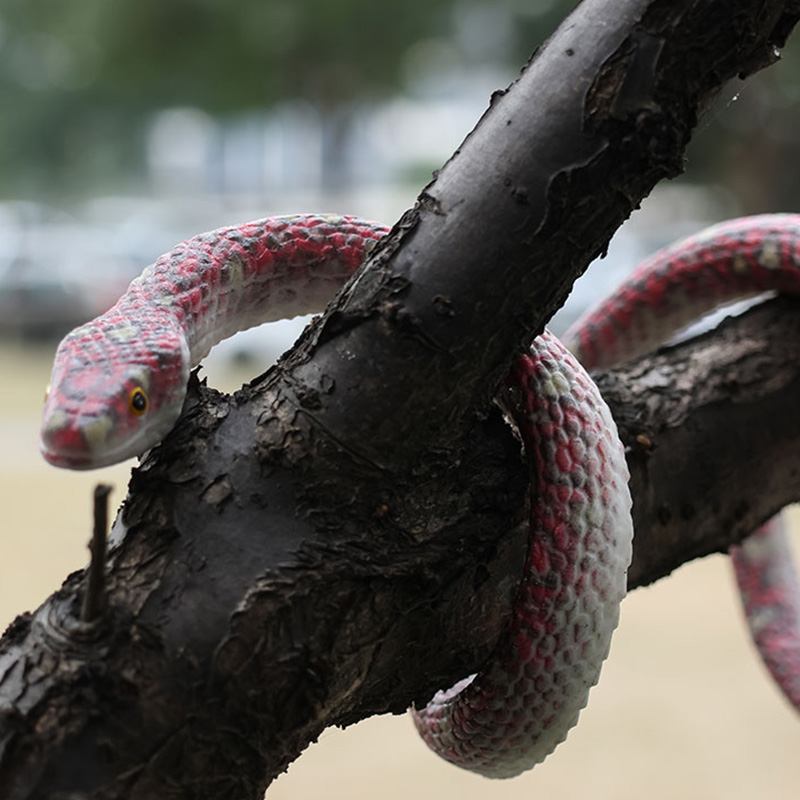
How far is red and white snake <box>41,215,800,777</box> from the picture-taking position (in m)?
0.65

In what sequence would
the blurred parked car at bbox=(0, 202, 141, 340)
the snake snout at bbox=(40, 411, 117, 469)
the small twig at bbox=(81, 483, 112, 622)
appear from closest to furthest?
the small twig at bbox=(81, 483, 112, 622) < the snake snout at bbox=(40, 411, 117, 469) < the blurred parked car at bbox=(0, 202, 141, 340)

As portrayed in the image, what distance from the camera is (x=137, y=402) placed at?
0.64m

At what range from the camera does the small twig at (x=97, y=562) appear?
0.48 metres

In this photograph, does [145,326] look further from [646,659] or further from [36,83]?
[36,83]

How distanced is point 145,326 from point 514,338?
279 mm

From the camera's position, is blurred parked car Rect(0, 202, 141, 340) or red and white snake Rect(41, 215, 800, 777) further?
blurred parked car Rect(0, 202, 141, 340)

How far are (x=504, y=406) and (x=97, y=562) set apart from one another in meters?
0.34

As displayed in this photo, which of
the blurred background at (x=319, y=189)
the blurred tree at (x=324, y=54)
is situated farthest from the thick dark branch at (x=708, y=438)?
the blurred tree at (x=324, y=54)

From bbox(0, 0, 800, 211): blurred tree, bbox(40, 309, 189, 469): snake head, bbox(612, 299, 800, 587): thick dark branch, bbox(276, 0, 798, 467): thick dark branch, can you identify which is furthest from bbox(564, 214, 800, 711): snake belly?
bbox(0, 0, 800, 211): blurred tree

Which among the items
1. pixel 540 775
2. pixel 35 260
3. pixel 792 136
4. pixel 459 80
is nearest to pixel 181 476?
pixel 540 775

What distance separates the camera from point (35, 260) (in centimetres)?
818

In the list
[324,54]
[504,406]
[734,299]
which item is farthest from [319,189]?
[504,406]

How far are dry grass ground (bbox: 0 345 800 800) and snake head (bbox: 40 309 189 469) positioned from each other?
1929mm

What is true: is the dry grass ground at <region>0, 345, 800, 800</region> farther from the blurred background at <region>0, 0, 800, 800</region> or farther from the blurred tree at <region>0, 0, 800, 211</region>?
the blurred tree at <region>0, 0, 800, 211</region>
